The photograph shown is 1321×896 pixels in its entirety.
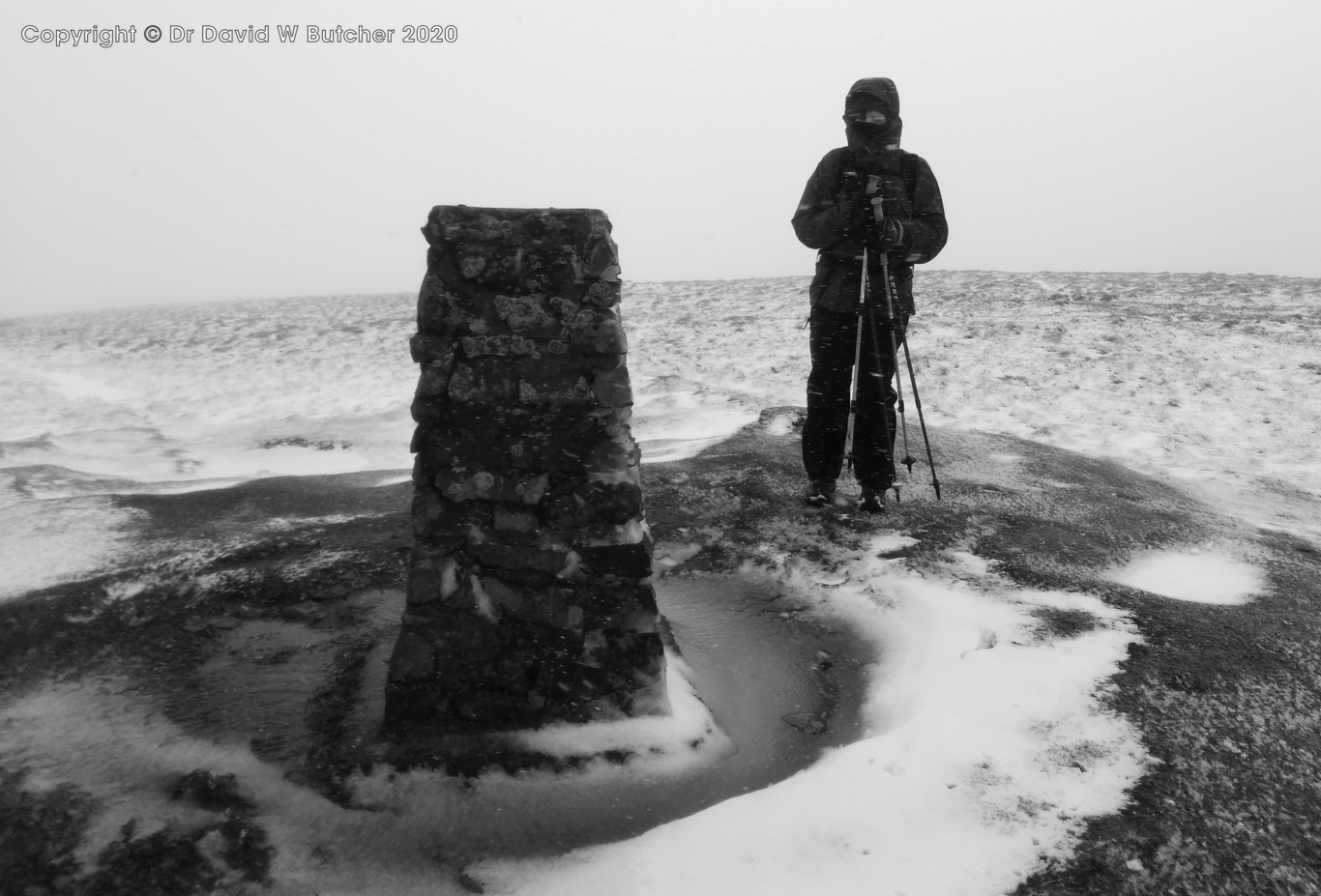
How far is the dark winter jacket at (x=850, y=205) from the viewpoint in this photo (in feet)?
14.6

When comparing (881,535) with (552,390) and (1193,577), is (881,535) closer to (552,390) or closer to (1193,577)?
(1193,577)

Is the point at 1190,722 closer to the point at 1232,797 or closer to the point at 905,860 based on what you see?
the point at 1232,797

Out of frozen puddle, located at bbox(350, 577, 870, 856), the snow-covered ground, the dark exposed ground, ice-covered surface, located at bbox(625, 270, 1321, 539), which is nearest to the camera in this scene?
the dark exposed ground

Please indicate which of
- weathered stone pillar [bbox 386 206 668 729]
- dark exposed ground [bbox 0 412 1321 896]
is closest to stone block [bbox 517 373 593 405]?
weathered stone pillar [bbox 386 206 668 729]

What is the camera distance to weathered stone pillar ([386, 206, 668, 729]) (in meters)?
2.84

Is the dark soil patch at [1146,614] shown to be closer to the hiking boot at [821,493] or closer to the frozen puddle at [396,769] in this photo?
the hiking boot at [821,493]

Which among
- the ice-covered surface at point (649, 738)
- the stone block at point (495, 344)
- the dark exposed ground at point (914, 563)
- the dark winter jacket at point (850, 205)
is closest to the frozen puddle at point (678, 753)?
the ice-covered surface at point (649, 738)

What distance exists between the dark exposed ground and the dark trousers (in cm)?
33

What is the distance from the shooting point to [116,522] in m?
4.73

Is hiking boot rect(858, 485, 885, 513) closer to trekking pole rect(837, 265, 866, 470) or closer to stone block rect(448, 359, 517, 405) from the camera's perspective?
trekking pole rect(837, 265, 866, 470)

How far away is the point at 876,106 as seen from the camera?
4359mm

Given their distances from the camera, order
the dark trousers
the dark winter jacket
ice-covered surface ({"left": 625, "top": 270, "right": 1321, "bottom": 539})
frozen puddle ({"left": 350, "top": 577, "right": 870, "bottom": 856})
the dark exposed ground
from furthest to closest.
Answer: ice-covered surface ({"left": 625, "top": 270, "right": 1321, "bottom": 539}), the dark trousers, the dark winter jacket, frozen puddle ({"left": 350, "top": 577, "right": 870, "bottom": 856}), the dark exposed ground

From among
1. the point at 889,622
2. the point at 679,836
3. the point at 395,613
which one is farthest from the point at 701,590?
the point at 679,836

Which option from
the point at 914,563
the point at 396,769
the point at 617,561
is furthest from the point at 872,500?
the point at 396,769
